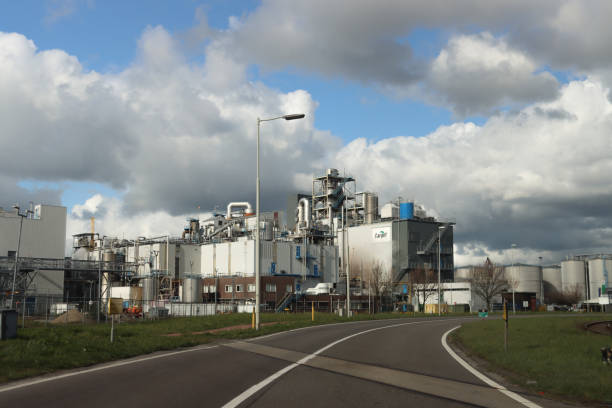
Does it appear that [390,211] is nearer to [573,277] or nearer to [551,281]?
[573,277]

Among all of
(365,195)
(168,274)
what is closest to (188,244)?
(168,274)

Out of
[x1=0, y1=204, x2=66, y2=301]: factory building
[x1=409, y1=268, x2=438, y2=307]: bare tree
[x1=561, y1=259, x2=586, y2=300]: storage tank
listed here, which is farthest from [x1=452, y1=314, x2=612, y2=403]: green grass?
[x1=561, y1=259, x2=586, y2=300]: storage tank

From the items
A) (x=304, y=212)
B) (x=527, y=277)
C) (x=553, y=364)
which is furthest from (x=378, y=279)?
(x=553, y=364)

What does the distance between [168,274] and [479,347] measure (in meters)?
83.6

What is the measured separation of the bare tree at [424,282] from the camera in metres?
103

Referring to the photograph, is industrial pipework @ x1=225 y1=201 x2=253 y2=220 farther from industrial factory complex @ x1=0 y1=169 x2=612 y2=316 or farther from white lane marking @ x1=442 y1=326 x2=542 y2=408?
white lane marking @ x1=442 y1=326 x2=542 y2=408

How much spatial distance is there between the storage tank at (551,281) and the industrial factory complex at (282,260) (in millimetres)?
11306

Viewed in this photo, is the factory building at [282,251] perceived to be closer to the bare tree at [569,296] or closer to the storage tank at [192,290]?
the storage tank at [192,290]

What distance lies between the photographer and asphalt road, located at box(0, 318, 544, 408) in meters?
9.95

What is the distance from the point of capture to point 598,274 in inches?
5591

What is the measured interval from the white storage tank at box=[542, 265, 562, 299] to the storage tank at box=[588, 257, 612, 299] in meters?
9.24

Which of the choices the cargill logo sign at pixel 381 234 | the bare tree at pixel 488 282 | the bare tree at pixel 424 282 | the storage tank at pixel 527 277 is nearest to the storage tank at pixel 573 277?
the storage tank at pixel 527 277

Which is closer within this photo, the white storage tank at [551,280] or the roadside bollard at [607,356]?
the roadside bollard at [607,356]

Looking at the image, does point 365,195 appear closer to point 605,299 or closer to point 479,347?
point 605,299
